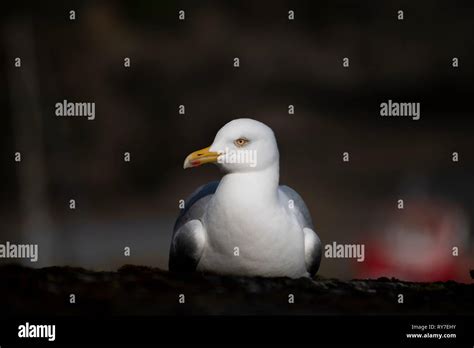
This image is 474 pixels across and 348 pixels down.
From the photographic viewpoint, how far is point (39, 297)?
4875 mm

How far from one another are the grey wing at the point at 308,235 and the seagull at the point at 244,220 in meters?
0.06

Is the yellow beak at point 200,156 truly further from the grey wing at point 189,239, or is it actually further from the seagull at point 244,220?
the grey wing at point 189,239

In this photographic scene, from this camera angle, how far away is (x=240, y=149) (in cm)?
520

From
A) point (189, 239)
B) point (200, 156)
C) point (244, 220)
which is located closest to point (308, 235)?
point (244, 220)

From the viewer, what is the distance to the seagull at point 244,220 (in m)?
5.19

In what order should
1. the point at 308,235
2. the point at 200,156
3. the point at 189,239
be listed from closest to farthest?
the point at 200,156 < the point at 189,239 < the point at 308,235

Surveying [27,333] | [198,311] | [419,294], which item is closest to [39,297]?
[27,333]

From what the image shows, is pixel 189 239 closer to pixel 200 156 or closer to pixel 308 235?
pixel 200 156

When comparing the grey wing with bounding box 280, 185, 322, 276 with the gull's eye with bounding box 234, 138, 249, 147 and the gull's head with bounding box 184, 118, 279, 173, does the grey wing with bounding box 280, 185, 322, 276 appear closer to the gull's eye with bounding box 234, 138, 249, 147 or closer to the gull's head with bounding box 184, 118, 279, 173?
the gull's head with bounding box 184, 118, 279, 173

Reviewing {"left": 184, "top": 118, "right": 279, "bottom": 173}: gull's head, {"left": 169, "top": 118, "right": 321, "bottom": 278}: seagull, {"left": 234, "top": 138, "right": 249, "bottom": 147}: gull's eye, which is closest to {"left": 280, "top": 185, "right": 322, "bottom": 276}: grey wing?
{"left": 169, "top": 118, "right": 321, "bottom": 278}: seagull

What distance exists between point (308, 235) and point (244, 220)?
1.49ft

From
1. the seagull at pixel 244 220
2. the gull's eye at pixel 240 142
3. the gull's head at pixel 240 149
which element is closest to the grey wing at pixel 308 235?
the seagull at pixel 244 220

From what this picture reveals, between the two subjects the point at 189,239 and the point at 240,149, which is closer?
the point at 240,149

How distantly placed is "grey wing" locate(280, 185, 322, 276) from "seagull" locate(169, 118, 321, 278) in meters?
0.06
